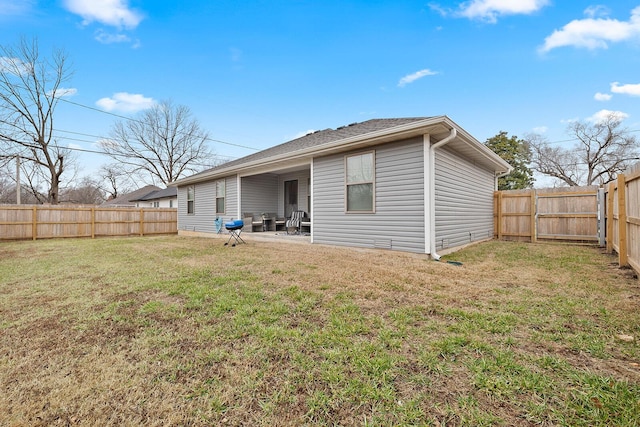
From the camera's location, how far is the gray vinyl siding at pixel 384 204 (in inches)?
217

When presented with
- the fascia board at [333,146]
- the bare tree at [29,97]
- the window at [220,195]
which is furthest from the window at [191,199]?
the bare tree at [29,97]

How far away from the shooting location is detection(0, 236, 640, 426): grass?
142 cm

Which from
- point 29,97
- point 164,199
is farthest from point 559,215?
point 29,97

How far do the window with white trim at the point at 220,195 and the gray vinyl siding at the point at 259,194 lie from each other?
121 centimetres

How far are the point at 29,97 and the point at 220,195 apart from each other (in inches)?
621

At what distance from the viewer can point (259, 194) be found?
411 inches

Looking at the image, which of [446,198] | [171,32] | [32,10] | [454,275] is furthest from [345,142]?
[32,10]

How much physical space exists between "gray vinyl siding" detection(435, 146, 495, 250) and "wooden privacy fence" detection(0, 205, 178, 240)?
44.8 feet

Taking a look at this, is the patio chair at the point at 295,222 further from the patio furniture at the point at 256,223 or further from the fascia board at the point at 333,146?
the fascia board at the point at 333,146

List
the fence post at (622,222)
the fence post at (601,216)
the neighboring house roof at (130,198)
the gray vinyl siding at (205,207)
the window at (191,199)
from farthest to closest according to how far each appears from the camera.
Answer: the neighboring house roof at (130,198) < the window at (191,199) < the gray vinyl siding at (205,207) < the fence post at (601,216) < the fence post at (622,222)

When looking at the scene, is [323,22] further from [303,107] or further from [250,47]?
[303,107]

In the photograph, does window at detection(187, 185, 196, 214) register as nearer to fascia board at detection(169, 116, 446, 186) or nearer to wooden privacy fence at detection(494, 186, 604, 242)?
fascia board at detection(169, 116, 446, 186)

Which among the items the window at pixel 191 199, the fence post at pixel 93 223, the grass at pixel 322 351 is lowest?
the grass at pixel 322 351

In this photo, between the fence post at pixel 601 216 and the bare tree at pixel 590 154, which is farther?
the bare tree at pixel 590 154
